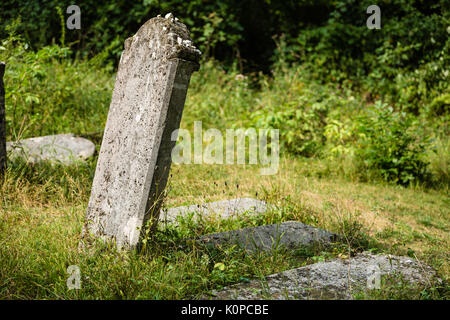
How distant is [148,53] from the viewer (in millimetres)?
2592

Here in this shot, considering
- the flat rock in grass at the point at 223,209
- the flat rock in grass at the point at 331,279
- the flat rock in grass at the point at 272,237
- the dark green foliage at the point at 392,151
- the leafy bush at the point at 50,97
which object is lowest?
the flat rock in grass at the point at 331,279

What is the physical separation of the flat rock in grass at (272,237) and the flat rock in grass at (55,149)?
2.33 meters

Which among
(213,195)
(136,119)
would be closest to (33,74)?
(213,195)

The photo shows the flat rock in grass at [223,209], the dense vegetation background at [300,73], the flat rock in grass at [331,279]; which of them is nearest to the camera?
the flat rock in grass at [331,279]

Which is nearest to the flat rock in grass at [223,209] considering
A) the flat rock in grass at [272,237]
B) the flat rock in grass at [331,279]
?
the flat rock in grass at [272,237]

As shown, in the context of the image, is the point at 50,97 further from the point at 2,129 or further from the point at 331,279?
the point at 331,279

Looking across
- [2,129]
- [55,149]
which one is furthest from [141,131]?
[55,149]

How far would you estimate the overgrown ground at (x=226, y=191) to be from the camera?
7.50ft

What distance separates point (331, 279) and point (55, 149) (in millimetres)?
3517

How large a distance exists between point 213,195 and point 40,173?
1.81 meters

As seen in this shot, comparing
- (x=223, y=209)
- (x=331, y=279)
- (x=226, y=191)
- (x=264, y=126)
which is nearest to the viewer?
(x=331, y=279)

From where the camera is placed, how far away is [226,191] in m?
4.50

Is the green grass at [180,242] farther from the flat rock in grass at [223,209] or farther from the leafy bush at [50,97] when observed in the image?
the leafy bush at [50,97]
